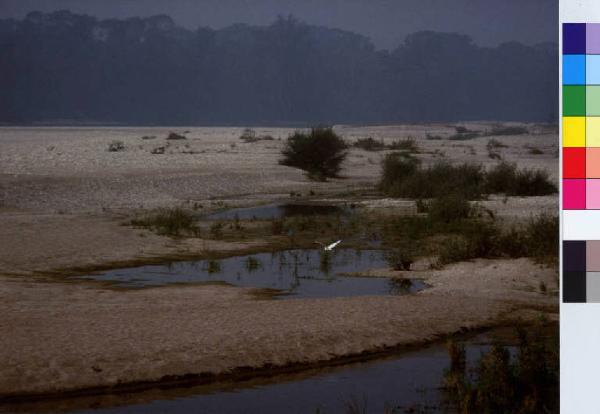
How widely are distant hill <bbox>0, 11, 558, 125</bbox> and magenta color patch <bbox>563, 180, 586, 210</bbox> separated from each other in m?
102

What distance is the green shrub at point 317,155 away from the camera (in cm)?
4550

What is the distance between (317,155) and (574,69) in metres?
39.6

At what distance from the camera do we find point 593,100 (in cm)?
609

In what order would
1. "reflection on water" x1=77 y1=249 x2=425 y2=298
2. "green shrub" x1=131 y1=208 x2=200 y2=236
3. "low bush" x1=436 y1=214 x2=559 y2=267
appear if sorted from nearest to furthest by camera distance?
"reflection on water" x1=77 y1=249 x2=425 y2=298 < "low bush" x1=436 y1=214 x2=559 y2=267 < "green shrub" x1=131 y1=208 x2=200 y2=236

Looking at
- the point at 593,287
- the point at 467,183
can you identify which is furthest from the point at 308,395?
the point at 467,183

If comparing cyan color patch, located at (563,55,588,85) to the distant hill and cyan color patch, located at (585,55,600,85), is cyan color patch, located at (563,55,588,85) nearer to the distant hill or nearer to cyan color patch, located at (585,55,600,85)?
cyan color patch, located at (585,55,600,85)

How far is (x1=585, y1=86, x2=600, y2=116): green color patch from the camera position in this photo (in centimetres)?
607

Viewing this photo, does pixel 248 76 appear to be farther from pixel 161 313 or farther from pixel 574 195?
pixel 574 195

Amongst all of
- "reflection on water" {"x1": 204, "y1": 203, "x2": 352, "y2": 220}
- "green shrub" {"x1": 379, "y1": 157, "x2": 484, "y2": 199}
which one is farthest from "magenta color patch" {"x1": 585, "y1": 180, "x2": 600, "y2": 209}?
"green shrub" {"x1": 379, "y1": 157, "x2": 484, "y2": 199}

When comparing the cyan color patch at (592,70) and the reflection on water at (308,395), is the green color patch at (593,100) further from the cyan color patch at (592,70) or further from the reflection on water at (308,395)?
the reflection on water at (308,395)

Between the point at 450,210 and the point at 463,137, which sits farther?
the point at 463,137

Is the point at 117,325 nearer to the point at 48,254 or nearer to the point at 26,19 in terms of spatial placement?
the point at 48,254

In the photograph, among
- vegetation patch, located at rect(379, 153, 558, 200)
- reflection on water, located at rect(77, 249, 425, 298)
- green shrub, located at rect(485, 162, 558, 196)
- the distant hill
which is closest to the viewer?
reflection on water, located at rect(77, 249, 425, 298)

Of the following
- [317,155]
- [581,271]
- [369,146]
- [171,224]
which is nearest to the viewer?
[581,271]
